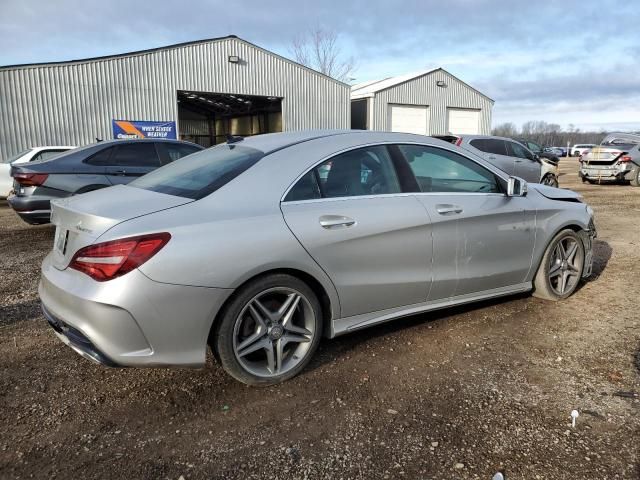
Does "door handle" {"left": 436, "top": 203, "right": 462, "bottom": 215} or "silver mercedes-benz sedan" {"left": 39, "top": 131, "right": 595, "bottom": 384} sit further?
"door handle" {"left": 436, "top": 203, "right": 462, "bottom": 215}

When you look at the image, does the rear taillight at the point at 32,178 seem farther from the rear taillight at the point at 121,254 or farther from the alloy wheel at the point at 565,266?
the alloy wheel at the point at 565,266

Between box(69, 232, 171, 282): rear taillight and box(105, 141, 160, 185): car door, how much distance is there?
5329 millimetres

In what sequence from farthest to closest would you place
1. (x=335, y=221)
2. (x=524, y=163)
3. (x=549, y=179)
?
(x=549, y=179) → (x=524, y=163) → (x=335, y=221)

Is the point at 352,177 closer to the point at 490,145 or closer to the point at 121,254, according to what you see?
the point at 121,254

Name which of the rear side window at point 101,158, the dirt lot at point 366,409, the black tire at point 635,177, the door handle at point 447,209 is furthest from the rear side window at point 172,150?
the black tire at point 635,177

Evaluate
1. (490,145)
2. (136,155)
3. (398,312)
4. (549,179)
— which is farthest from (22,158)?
(549,179)

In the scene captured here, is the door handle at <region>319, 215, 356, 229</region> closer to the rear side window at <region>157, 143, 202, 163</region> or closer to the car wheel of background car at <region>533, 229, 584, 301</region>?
the car wheel of background car at <region>533, 229, 584, 301</region>

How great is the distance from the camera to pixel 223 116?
1361 inches

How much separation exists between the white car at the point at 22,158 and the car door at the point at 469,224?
8805 mm

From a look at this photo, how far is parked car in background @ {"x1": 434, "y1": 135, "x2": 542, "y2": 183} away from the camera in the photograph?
42.6 feet

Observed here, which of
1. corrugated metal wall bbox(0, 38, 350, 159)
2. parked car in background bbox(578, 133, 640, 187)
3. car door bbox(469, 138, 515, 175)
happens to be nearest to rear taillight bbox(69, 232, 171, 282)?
→ car door bbox(469, 138, 515, 175)

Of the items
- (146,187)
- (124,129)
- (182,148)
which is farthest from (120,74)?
(146,187)

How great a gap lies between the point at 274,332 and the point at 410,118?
26942 millimetres

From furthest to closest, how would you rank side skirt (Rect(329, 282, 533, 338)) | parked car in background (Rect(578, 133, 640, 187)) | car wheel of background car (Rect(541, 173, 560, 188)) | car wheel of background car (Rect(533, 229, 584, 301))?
parked car in background (Rect(578, 133, 640, 187))
car wheel of background car (Rect(541, 173, 560, 188))
car wheel of background car (Rect(533, 229, 584, 301))
side skirt (Rect(329, 282, 533, 338))
